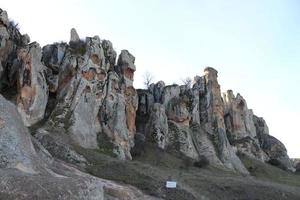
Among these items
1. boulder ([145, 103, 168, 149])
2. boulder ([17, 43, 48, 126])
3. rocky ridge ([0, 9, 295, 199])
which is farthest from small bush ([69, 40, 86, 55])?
boulder ([145, 103, 168, 149])

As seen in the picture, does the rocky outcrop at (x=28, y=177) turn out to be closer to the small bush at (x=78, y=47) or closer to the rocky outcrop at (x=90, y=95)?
the rocky outcrop at (x=90, y=95)

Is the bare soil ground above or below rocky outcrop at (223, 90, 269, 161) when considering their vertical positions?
below

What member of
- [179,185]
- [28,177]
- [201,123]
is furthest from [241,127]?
[28,177]

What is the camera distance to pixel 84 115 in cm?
4722

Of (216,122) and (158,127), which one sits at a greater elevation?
(216,122)

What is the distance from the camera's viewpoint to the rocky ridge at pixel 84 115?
22938 mm

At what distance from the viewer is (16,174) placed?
59.1 feet

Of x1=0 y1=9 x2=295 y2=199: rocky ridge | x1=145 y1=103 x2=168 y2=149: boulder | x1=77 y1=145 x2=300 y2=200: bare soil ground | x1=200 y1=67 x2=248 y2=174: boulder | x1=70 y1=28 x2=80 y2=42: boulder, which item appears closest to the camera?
x1=0 y1=9 x2=295 y2=199: rocky ridge

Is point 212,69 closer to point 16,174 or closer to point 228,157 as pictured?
point 228,157

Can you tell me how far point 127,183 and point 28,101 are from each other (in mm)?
18168

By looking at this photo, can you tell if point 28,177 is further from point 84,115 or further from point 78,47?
point 78,47

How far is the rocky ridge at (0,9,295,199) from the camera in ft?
75.3

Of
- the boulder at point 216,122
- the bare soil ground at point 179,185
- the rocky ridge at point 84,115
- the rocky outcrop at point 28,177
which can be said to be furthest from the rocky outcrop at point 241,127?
the rocky outcrop at point 28,177

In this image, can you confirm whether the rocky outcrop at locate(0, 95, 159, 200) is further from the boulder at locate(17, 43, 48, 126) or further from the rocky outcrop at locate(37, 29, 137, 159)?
the rocky outcrop at locate(37, 29, 137, 159)
